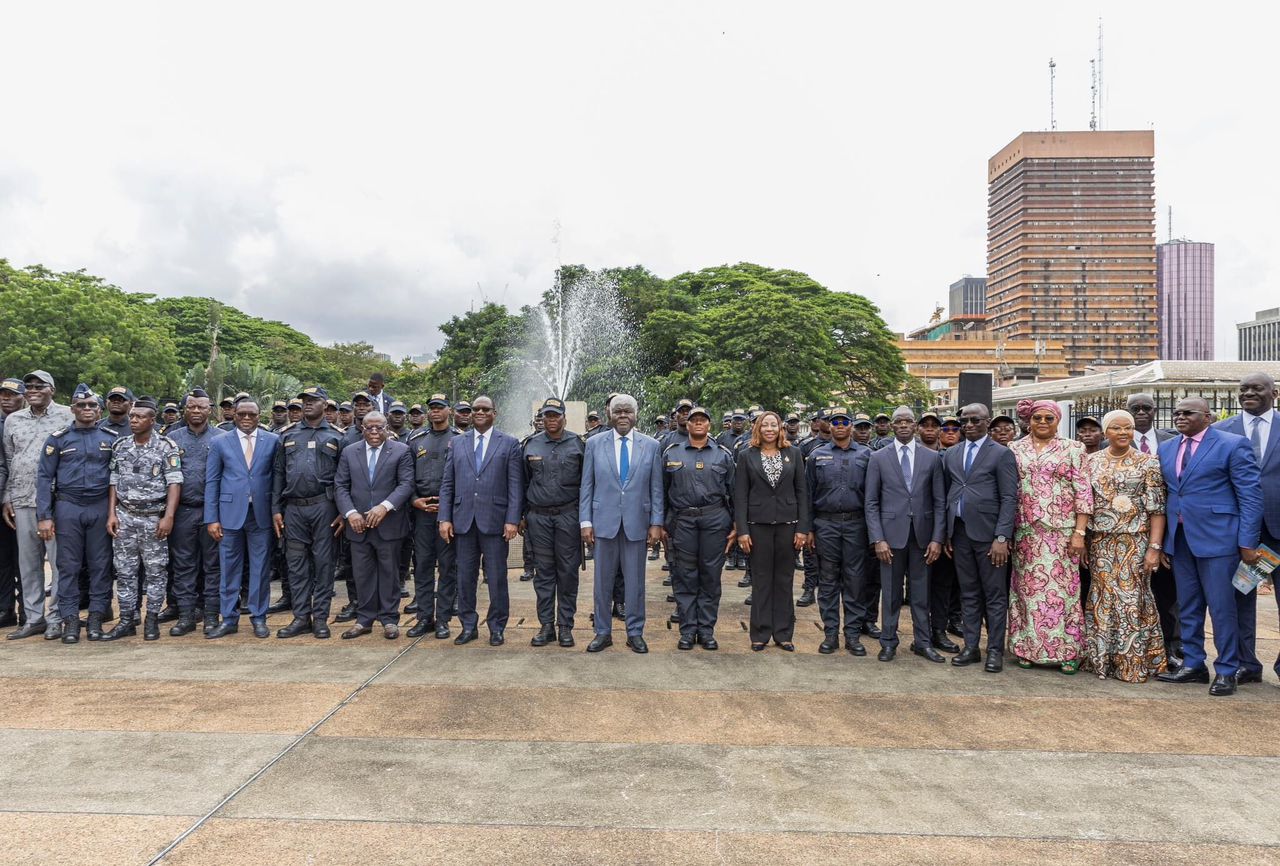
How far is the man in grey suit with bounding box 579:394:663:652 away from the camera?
662cm

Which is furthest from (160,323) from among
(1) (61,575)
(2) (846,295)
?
(1) (61,575)

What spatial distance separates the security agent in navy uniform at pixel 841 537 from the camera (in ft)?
21.7

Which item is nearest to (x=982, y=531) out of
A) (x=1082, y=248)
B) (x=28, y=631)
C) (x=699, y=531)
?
(x=699, y=531)

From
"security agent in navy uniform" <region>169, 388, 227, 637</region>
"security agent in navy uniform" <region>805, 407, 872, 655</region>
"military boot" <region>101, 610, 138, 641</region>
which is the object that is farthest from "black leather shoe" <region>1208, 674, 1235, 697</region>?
"military boot" <region>101, 610, 138, 641</region>

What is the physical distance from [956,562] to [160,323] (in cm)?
4886

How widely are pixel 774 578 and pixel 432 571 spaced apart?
3041 millimetres

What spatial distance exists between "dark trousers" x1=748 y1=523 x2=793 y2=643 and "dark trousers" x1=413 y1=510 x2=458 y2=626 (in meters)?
2.56

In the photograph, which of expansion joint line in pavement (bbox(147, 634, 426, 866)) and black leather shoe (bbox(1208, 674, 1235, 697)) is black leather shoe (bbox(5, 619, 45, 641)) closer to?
expansion joint line in pavement (bbox(147, 634, 426, 866))

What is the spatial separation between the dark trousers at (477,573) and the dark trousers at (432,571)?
16cm

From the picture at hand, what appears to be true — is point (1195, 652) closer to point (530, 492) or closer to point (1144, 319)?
point (530, 492)

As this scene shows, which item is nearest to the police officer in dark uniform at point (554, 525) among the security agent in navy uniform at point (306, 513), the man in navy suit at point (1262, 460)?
the security agent in navy uniform at point (306, 513)

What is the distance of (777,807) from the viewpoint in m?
3.76

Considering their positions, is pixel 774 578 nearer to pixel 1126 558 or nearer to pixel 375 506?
pixel 1126 558

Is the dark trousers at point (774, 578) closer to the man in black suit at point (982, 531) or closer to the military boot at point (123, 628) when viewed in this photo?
the man in black suit at point (982, 531)
